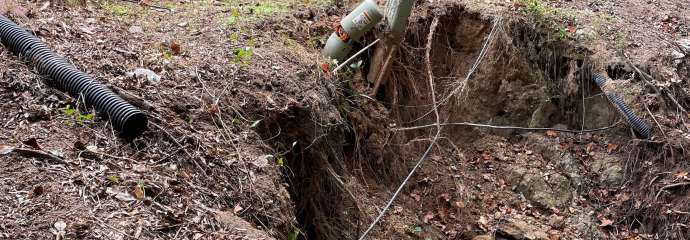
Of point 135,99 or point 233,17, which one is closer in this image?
point 135,99

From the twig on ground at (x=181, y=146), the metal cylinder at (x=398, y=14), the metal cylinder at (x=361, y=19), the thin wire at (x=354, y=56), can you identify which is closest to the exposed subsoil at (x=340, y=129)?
the twig on ground at (x=181, y=146)

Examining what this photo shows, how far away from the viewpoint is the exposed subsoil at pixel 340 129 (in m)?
3.26

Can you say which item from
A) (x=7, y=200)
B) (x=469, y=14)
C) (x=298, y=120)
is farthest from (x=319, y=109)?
(x=469, y=14)

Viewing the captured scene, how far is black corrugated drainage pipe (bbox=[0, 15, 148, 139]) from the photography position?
3539 millimetres

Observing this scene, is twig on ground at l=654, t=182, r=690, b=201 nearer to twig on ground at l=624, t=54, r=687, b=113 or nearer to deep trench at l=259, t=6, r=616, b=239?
twig on ground at l=624, t=54, r=687, b=113

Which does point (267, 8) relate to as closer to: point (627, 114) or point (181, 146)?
point (181, 146)

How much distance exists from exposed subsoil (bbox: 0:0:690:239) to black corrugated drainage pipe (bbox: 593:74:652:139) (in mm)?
84

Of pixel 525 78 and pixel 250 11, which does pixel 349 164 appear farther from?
pixel 525 78

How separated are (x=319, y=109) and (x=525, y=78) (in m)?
3.29

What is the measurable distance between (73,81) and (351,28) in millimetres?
2610

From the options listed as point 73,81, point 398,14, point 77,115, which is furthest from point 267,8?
point 77,115

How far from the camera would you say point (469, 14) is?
22.6ft

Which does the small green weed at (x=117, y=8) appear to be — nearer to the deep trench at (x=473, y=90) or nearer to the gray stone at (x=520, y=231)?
the deep trench at (x=473, y=90)

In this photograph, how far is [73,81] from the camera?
3693mm
